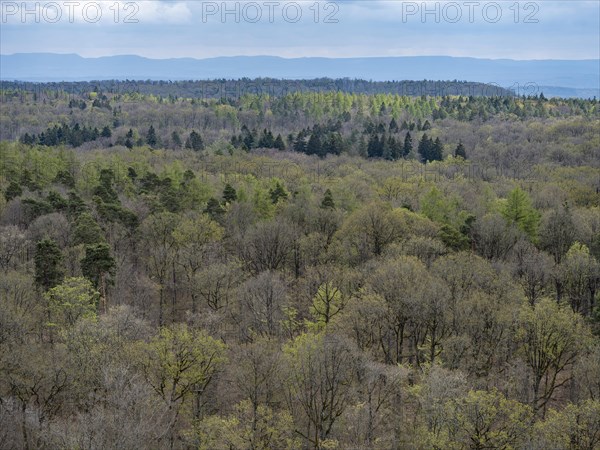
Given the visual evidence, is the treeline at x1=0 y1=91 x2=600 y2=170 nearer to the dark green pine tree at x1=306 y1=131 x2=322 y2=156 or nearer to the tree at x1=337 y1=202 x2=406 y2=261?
the dark green pine tree at x1=306 y1=131 x2=322 y2=156

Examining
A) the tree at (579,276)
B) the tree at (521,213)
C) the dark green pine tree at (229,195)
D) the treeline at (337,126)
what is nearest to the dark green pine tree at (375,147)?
the treeline at (337,126)

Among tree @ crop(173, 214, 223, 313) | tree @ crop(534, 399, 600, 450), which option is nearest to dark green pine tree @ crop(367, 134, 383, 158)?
tree @ crop(173, 214, 223, 313)

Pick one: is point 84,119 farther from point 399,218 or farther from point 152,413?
point 152,413

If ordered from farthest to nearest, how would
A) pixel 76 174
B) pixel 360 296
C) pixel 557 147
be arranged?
pixel 557 147, pixel 76 174, pixel 360 296

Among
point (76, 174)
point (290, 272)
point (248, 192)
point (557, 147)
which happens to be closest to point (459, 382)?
point (290, 272)

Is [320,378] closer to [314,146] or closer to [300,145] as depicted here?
[314,146]

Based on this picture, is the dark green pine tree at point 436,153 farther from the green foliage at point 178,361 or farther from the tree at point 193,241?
the green foliage at point 178,361

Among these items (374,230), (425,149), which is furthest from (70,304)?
(425,149)

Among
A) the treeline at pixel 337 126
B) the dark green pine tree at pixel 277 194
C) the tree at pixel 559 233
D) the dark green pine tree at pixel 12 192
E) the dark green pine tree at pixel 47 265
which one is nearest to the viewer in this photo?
the dark green pine tree at pixel 47 265
